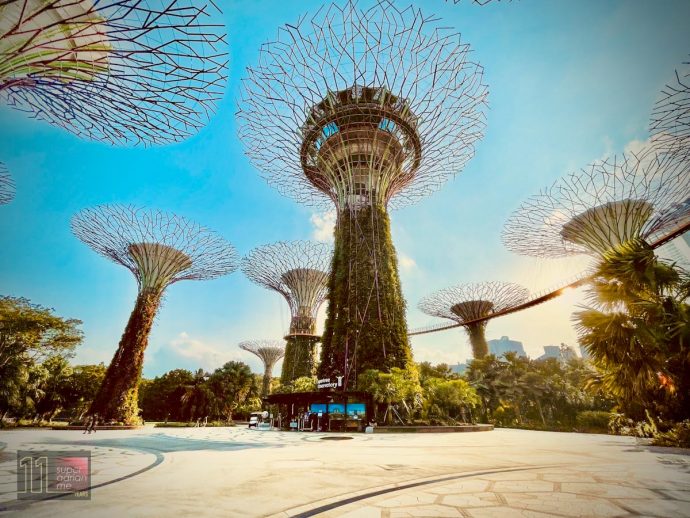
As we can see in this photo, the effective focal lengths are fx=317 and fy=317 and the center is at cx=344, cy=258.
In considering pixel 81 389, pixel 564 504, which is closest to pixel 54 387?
pixel 81 389

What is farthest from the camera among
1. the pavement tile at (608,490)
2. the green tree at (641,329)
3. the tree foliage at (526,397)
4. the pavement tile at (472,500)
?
the tree foliage at (526,397)

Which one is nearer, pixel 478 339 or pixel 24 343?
pixel 24 343

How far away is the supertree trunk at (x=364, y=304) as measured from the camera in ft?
70.3

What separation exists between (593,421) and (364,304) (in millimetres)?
19182

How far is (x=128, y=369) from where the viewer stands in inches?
909

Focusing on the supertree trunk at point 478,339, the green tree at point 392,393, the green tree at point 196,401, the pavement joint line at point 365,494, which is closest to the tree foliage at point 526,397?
the supertree trunk at point 478,339

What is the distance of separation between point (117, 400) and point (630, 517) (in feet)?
89.6

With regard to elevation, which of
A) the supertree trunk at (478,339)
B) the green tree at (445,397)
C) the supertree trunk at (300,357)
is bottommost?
the green tree at (445,397)

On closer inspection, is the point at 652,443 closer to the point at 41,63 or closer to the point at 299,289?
the point at 41,63

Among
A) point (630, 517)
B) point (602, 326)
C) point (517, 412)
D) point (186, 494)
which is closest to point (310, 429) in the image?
point (602, 326)

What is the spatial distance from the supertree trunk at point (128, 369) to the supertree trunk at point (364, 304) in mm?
13576

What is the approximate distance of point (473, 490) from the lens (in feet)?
11.7

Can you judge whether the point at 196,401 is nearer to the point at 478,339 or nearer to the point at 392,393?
the point at 392,393

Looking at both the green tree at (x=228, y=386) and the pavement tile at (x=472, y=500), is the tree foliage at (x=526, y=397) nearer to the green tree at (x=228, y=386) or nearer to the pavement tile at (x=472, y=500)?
the green tree at (x=228, y=386)
